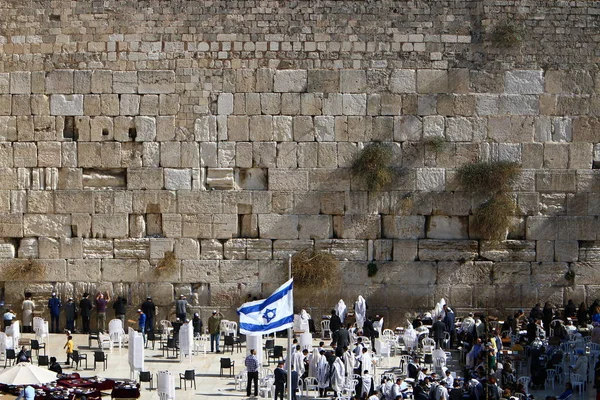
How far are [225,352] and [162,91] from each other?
582 centimetres

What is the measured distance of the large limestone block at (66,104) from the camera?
25984 millimetres

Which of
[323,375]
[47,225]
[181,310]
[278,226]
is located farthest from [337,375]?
[47,225]

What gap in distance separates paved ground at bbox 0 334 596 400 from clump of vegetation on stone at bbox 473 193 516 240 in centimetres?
374

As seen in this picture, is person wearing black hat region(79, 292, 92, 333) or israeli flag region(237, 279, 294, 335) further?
person wearing black hat region(79, 292, 92, 333)

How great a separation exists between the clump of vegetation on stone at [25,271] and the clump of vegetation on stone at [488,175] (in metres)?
9.16

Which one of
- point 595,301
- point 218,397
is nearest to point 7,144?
point 218,397

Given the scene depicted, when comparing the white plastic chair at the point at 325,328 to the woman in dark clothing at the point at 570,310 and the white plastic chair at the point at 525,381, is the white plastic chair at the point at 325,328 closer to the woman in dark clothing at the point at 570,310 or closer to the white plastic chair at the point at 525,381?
the woman in dark clothing at the point at 570,310

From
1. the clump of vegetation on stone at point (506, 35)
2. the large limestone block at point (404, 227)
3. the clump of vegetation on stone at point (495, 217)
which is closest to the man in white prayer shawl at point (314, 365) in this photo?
the large limestone block at point (404, 227)

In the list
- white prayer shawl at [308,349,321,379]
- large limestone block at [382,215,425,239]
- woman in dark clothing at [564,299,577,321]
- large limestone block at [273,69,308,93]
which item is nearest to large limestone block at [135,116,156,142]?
large limestone block at [273,69,308,93]

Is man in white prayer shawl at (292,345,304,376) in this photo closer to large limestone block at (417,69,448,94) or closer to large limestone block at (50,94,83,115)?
large limestone block at (417,69,448,94)

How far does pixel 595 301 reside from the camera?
25.3 m

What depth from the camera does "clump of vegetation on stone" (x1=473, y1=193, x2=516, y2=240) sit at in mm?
25438

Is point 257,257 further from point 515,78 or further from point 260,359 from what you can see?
point 515,78

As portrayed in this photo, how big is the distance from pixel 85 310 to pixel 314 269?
4.87 m
